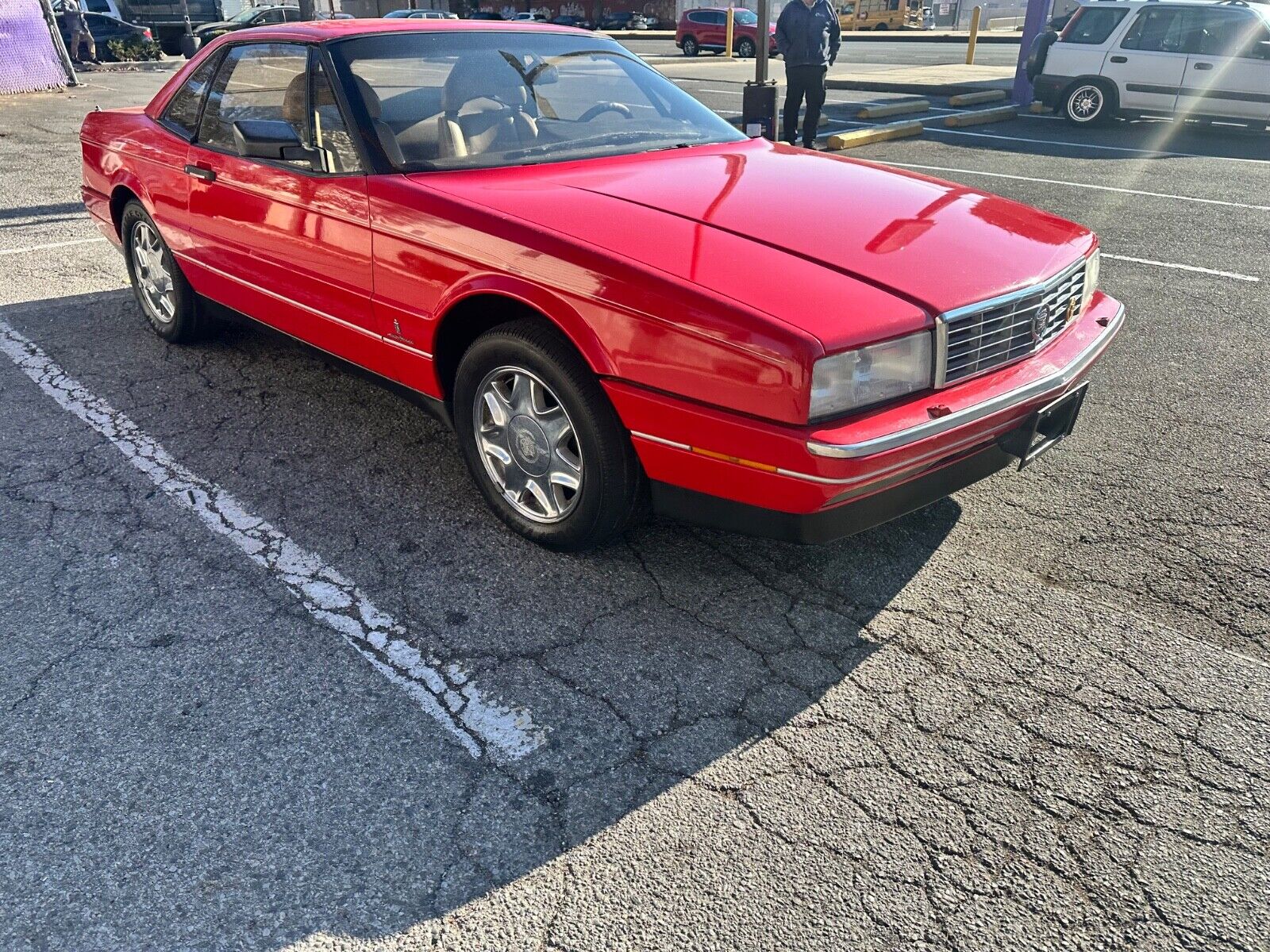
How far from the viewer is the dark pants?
1061cm

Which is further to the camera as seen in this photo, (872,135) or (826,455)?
(872,135)

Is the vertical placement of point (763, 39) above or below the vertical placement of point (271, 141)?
below

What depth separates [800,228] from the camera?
118 inches

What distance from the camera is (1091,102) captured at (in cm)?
1295

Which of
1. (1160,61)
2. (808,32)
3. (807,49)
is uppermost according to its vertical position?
(808,32)

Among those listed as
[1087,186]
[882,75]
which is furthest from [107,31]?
[1087,186]

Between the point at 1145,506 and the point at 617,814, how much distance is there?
2.41m

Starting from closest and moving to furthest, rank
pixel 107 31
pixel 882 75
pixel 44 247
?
pixel 44 247 < pixel 882 75 < pixel 107 31

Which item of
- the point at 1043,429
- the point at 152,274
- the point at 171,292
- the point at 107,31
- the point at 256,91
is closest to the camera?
the point at 1043,429

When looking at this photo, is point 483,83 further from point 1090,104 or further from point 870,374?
point 1090,104

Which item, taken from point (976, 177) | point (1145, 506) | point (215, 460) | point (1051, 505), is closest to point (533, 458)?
point (215, 460)

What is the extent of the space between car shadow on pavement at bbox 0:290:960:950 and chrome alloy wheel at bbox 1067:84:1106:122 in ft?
38.3

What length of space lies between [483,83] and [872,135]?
9.09 m

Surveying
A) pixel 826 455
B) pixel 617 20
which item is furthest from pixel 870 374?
pixel 617 20
